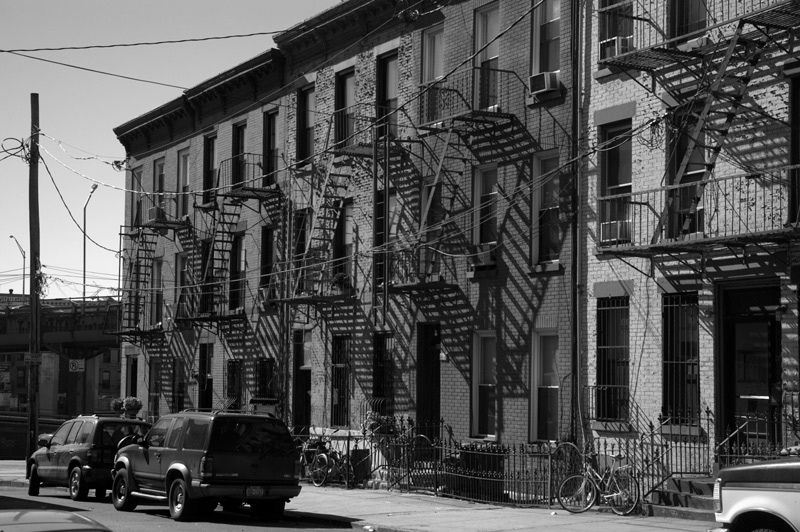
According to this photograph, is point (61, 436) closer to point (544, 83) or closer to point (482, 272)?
point (482, 272)

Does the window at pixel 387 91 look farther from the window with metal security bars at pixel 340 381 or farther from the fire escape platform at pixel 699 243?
the fire escape platform at pixel 699 243

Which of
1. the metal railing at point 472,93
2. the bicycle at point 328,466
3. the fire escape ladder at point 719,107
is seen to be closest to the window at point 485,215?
the metal railing at point 472,93

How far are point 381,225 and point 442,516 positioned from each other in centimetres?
1050

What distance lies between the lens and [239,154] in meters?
34.3

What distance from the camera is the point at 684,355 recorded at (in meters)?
19.6

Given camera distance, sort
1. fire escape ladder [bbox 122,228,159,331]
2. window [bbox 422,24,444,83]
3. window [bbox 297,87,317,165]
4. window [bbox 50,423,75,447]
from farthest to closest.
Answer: fire escape ladder [bbox 122,228,159,331]
window [bbox 297,87,317,165]
window [bbox 422,24,444,83]
window [bbox 50,423,75,447]

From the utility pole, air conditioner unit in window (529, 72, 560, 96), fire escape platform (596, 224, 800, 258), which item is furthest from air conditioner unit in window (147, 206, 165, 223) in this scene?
fire escape platform (596, 224, 800, 258)

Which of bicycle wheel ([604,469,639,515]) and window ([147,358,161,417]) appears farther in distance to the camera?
window ([147,358,161,417])

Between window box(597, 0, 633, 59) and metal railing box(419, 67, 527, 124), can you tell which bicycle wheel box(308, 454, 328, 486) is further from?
window box(597, 0, 633, 59)

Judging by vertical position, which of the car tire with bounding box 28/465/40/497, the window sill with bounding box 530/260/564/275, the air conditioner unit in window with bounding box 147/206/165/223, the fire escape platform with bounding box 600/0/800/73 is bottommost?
the car tire with bounding box 28/465/40/497

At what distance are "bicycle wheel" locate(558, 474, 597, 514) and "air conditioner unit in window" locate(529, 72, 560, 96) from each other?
7.90 meters

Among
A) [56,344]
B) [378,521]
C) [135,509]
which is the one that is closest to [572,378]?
[378,521]

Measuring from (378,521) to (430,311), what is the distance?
27.0 ft

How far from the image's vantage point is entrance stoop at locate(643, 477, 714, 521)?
58.1 ft
